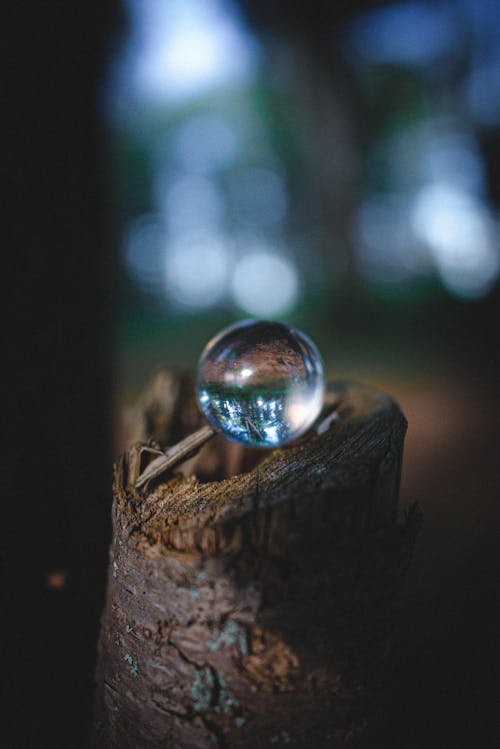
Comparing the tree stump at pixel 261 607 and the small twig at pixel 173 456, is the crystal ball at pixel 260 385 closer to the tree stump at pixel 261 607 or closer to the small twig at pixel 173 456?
the small twig at pixel 173 456

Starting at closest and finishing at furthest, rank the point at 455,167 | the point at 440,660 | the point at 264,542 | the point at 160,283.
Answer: the point at 264,542, the point at 440,660, the point at 455,167, the point at 160,283

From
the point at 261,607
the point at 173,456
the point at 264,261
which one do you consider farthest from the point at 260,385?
the point at 264,261

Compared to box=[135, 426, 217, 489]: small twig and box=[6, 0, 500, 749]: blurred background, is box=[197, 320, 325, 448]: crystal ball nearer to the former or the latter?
box=[135, 426, 217, 489]: small twig

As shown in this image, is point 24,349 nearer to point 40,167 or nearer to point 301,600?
point 40,167

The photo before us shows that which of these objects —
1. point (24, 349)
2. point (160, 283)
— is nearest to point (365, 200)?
point (160, 283)

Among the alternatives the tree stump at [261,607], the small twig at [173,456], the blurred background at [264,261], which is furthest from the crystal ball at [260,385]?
the blurred background at [264,261]

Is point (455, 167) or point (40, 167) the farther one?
point (455, 167)

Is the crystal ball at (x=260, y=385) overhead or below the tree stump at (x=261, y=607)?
overhead
